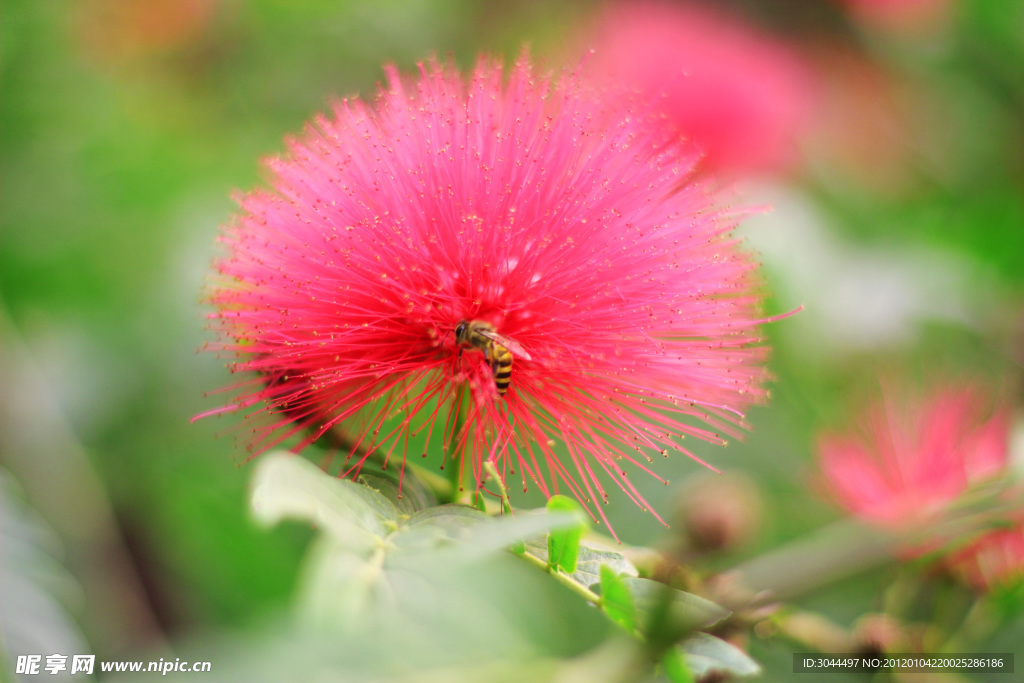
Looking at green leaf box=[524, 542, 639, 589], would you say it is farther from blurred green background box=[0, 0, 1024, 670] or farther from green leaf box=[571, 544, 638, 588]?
blurred green background box=[0, 0, 1024, 670]

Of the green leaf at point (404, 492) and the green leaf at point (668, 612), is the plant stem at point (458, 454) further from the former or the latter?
the green leaf at point (668, 612)

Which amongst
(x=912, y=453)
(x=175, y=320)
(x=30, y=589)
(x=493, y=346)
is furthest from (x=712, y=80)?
(x=30, y=589)

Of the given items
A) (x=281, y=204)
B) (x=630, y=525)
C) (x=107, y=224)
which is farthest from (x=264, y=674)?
(x=107, y=224)

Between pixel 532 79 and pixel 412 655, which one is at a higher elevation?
pixel 532 79

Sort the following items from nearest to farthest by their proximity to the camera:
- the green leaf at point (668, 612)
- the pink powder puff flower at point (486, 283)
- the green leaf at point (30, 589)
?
the green leaf at point (668, 612) < the pink powder puff flower at point (486, 283) < the green leaf at point (30, 589)

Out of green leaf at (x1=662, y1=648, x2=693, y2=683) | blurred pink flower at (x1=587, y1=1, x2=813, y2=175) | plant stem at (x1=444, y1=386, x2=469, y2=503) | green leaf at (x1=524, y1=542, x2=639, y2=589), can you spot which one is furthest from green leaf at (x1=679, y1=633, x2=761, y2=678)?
blurred pink flower at (x1=587, y1=1, x2=813, y2=175)

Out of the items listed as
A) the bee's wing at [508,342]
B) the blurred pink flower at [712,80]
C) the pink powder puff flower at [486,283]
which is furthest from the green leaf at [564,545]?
the blurred pink flower at [712,80]

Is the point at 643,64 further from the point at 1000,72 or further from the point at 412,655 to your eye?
the point at 412,655
